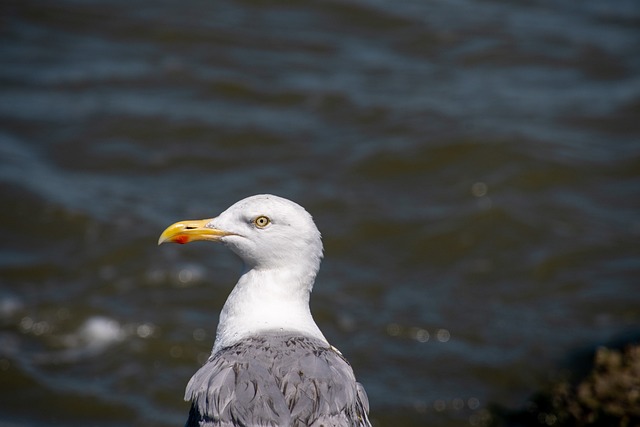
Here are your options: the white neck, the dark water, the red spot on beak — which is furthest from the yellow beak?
the dark water

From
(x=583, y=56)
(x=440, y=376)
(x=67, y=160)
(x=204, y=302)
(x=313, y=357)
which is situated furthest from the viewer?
(x=583, y=56)

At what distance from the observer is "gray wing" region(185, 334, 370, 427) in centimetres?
475

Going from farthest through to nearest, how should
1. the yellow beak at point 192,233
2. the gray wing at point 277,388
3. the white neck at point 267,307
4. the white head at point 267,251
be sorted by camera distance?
the yellow beak at point 192,233 → the white head at point 267,251 → the white neck at point 267,307 → the gray wing at point 277,388

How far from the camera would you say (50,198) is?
36.8 ft

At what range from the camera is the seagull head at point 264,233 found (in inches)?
224

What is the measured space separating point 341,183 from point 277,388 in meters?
6.98

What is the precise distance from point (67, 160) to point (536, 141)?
570 cm

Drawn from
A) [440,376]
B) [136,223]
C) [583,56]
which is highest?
[583,56]

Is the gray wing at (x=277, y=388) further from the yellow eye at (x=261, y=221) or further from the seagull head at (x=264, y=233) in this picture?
the yellow eye at (x=261, y=221)

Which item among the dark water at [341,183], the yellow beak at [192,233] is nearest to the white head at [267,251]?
the yellow beak at [192,233]

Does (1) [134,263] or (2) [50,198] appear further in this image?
(2) [50,198]

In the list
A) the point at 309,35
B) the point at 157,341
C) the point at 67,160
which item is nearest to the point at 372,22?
the point at 309,35

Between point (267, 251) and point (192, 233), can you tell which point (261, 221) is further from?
point (192, 233)

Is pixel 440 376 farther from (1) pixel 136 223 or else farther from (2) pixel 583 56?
(2) pixel 583 56
